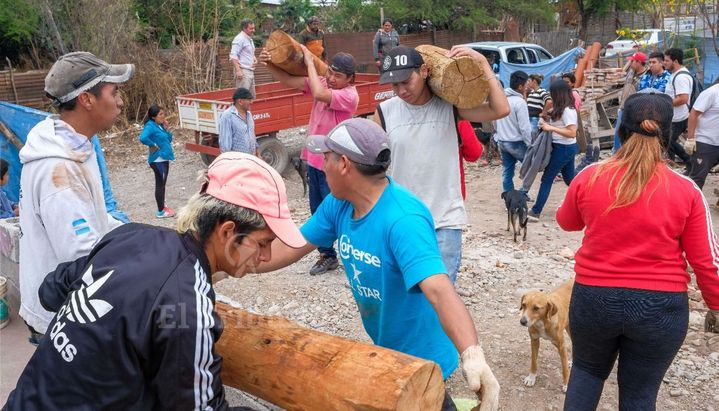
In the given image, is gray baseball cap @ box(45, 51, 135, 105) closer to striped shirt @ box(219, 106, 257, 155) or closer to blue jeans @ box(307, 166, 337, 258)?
blue jeans @ box(307, 166, 337, 258)

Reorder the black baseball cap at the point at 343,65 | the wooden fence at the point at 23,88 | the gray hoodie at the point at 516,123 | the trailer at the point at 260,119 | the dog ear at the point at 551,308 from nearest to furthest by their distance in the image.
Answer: the dog ear at the point at 551,308
the black baseball cap at the point at 343,65
the gray hoodie at the point at 516,123
the trailer at the point at 260,119
the wooden fence at the point at 23,88

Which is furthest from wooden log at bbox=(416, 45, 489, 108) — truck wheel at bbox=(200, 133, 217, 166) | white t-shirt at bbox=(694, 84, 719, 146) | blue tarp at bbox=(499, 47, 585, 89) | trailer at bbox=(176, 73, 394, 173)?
blue tarp at bbox=(499, 47, 585, 89)

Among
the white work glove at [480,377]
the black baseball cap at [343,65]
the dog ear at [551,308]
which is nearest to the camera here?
the white work glove at [480,377]

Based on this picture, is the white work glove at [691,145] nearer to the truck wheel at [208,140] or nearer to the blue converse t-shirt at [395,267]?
the blue converse t-shirt at [395,267]

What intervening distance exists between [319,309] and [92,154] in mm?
2954

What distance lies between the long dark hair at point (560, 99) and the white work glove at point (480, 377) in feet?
20.6

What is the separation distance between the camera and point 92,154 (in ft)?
9.11

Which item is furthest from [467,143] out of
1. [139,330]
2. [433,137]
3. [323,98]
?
[139,330]

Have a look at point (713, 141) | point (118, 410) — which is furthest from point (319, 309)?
point (713, 141)

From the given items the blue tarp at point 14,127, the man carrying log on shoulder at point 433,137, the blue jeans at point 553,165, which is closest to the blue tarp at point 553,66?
the blue jeans at point 553,165

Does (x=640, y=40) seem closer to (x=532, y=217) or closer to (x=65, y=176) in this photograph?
(x=532, y=217)

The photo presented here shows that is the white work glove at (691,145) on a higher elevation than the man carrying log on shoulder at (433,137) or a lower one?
lower

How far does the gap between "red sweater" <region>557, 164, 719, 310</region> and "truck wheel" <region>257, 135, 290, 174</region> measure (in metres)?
7.84

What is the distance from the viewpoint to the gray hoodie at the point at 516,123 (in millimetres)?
8070
